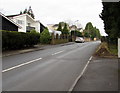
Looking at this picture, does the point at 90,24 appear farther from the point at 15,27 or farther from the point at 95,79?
the point at 95,79

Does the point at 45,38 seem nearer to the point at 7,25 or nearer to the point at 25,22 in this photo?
the point at 7,25

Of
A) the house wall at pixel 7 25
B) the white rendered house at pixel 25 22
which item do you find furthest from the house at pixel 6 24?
the white rendered house at pixel 25 22

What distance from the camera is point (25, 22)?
48438 mm

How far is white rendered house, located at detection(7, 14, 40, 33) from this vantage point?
46.9 metres

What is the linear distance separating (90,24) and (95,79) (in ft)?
340

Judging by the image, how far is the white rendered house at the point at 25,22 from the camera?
46.9 metres

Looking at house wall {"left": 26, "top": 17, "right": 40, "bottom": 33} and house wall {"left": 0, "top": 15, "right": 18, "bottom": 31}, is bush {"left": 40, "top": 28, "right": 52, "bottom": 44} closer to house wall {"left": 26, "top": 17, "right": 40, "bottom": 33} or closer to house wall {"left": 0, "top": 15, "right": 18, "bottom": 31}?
house wall {"left": 0, "top": 15, "right": 18, "bottom": 31}

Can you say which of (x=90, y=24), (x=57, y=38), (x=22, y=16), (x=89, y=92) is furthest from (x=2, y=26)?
(x=90, y=24)

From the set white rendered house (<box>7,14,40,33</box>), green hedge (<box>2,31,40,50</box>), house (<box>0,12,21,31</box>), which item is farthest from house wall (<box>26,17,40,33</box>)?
green hedge (<box>2,31,40,50</box>)

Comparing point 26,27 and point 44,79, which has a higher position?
point 26,27

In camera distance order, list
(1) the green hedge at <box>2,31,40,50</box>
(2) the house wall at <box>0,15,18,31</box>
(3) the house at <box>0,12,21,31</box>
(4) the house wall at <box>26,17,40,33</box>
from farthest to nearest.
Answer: (4) the house wall at <box>26,17,40,33</box> < (2) the house wall at <box>0,15,18,31</box> < (3) the house at <box>0,12,21,31</box> < (1) the green hedge at <box>2,31,40,50</box>

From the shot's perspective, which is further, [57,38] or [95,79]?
[57,38]

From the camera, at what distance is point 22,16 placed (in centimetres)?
4759

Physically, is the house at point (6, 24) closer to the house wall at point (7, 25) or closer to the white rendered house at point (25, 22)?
the house wall at point (7, 25)
